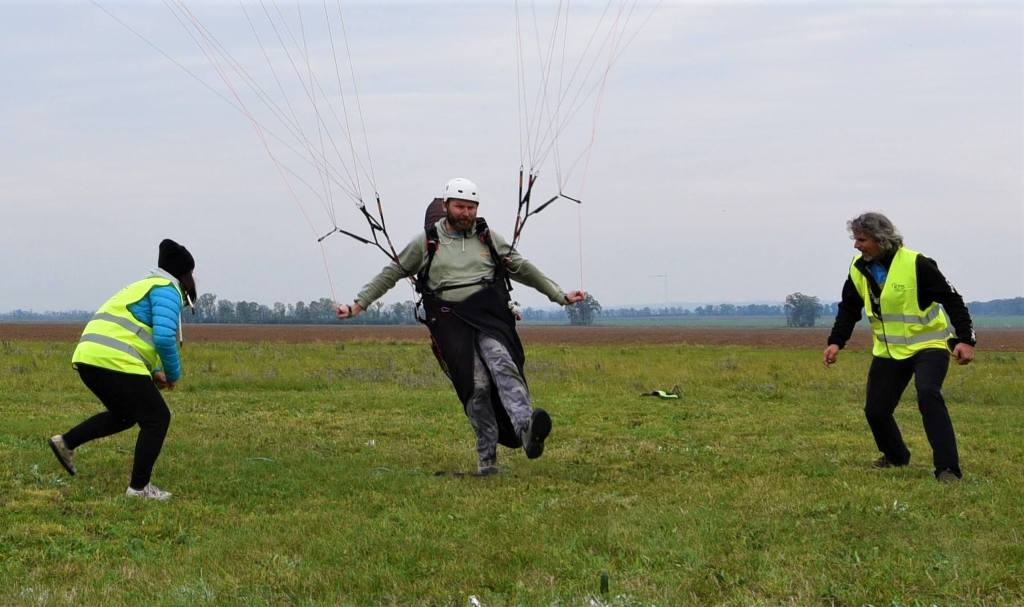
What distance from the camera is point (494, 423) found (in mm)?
9422

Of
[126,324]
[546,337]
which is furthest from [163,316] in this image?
[546,337]

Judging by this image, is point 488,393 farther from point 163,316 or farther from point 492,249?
point 163,316

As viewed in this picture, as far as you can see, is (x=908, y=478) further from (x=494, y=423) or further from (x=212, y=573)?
(x=212, y=573)

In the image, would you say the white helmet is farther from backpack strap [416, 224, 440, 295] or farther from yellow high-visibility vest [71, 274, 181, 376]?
yellow high-visibility vest [71, 274, 181, 376]

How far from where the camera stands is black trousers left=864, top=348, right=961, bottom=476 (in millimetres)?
8781

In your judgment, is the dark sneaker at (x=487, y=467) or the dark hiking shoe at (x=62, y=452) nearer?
the dark hiking shoe at (x=62, y=452)

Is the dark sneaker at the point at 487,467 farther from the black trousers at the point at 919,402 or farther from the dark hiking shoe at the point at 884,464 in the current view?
the dark hiking shoe at the point at 884,464

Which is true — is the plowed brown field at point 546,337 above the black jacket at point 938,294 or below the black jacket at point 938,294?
below

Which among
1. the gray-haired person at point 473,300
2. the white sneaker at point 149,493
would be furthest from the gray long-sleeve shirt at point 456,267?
the white sneaker at point 149,493

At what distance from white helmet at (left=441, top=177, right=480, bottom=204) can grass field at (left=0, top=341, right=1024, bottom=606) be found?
2404mm

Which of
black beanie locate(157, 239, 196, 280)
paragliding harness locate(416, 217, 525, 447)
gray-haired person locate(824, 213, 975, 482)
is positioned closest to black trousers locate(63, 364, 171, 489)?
black beanie locate(157, 239, 196, 280)

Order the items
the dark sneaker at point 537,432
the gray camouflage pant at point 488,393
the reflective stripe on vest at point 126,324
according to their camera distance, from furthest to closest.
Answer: the gray camouflage pant at point 488,393 → the dark sneaker at point 537,432 → the reflective stripe on vest at point 126,324

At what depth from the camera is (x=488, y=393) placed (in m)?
9.34

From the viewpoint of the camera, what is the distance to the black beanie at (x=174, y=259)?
8.20 m
